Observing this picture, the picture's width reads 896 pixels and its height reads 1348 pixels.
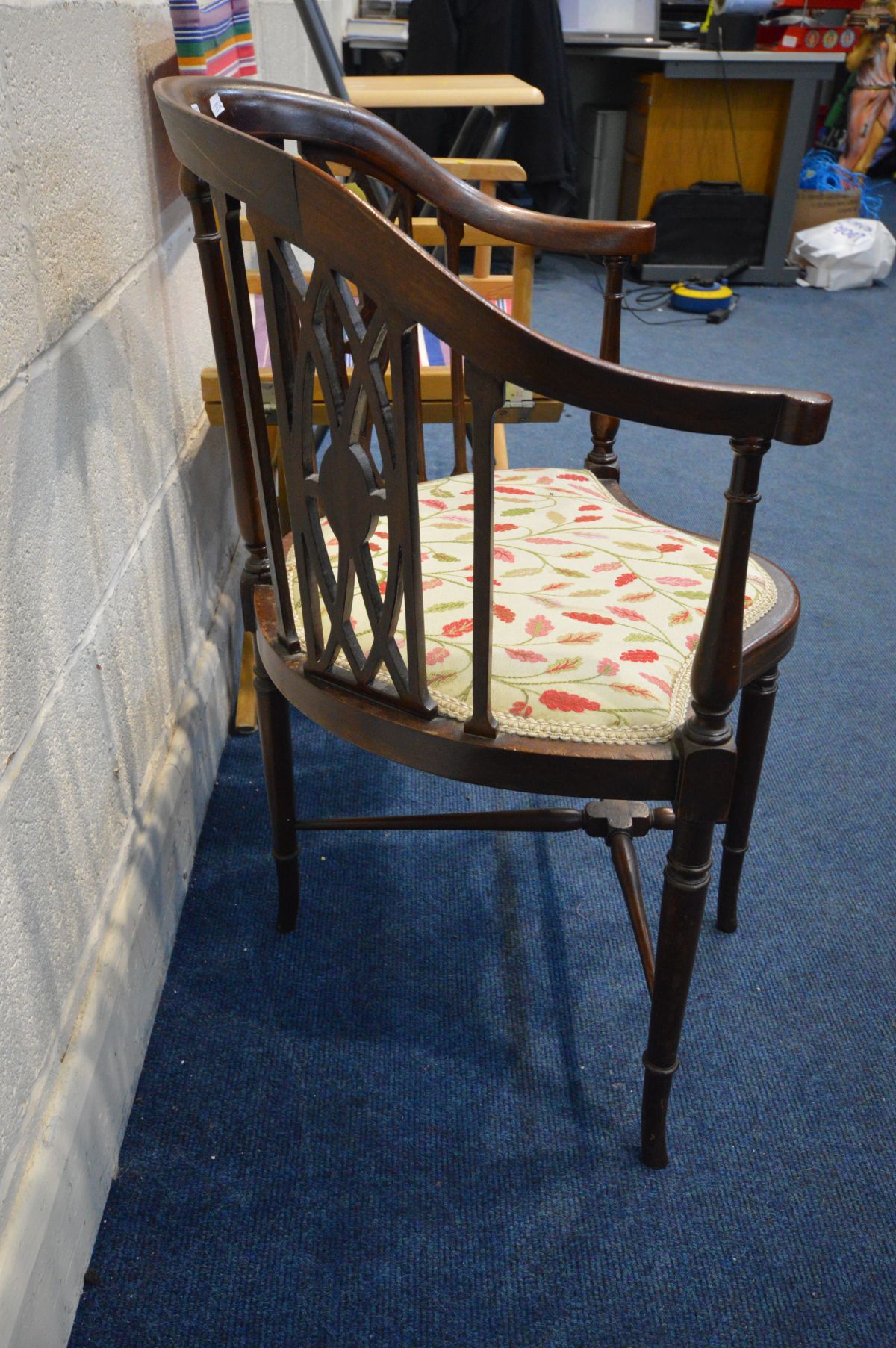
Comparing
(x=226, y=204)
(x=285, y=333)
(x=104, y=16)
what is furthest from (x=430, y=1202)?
(x=104, y=16)

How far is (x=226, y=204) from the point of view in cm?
83

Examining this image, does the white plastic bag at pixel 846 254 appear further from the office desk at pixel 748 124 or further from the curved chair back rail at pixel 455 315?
the curved chair back rail at pixel 455 315

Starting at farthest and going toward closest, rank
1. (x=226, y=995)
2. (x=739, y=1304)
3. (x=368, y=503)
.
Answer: (x=226, y=995) → (x=739, y=1304) → (x=368, y=503)

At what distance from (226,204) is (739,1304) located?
40.5 inches

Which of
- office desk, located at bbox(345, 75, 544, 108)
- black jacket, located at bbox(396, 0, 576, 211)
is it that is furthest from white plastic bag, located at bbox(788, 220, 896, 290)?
office desk, located at bbox(345, 75, 544, 108)

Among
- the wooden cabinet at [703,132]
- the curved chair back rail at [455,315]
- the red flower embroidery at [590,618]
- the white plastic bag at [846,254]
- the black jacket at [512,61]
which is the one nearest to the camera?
the curved chair back rail at [455,315]

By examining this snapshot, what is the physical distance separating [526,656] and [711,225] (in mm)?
3292

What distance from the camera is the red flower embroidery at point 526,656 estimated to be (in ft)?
2.92

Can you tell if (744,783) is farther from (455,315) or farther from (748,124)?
(748,124)

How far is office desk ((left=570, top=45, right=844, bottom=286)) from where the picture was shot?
3438mm

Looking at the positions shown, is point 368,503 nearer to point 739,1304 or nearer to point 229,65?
point 739,1304

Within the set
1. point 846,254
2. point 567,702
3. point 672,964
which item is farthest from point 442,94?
point 846,254

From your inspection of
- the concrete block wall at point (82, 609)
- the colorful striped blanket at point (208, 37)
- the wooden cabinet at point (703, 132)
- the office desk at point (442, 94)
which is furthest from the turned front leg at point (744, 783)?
the wooden cabinet at point (703, 132)

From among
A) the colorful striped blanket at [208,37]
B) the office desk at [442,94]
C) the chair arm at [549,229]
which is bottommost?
the office desk at [442,94]
